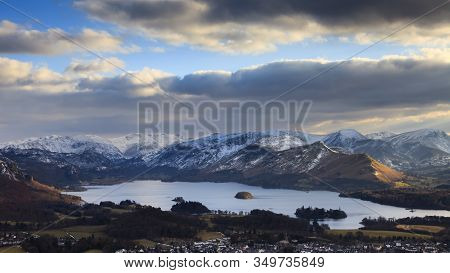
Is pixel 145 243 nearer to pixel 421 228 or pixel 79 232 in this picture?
pixel 79 232

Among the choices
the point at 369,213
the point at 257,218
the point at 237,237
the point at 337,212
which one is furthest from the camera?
the point at 369,213

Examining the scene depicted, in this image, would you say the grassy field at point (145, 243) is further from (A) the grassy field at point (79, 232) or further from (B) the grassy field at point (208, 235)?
(A) the grassy field at point (79, 232)

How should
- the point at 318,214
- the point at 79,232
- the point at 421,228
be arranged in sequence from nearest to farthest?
the point at 79,232 < the point at 421,228 < the point at 318,214

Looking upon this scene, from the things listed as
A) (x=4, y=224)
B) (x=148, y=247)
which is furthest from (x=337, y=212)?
(x=4, y=224)

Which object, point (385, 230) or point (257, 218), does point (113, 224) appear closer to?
point (257, 218)

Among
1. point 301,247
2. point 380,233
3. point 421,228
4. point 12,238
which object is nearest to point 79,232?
point 12,238

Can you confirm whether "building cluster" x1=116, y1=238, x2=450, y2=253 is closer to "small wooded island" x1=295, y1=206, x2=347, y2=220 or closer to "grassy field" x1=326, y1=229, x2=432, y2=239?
"grassy field" x1=326, y1=229, x2=432, y2=239

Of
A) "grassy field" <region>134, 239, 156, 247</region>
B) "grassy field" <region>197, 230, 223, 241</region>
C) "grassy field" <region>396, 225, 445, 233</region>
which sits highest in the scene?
"grassy field" <region>134, 239, 156, 247</region>

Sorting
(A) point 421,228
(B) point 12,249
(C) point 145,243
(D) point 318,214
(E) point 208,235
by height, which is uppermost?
(D) point 318,214

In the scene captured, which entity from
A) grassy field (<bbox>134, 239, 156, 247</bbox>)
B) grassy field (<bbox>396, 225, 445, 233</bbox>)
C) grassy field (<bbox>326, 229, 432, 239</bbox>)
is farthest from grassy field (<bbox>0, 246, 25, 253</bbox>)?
grassy field (<bbox>396, 225, 445, 233</bbox>)
